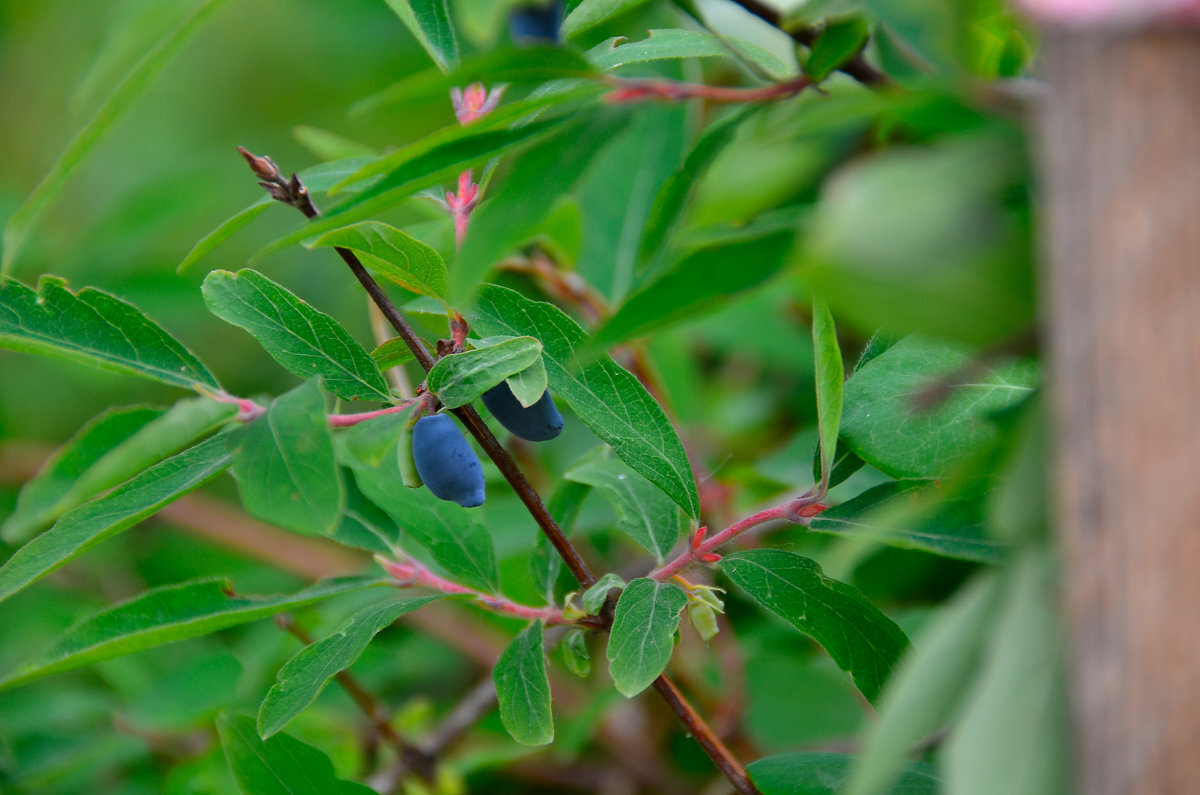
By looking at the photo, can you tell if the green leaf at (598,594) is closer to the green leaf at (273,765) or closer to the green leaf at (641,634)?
the green leaf at (641,634)

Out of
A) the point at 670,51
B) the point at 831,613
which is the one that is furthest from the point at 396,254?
the point at 831,613

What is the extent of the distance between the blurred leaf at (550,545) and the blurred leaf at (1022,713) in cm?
34

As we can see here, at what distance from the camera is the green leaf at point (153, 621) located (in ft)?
1.59

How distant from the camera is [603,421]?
1.68 feet

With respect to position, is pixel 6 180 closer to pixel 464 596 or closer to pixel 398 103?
pixel 464 596

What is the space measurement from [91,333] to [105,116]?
0.12 metres

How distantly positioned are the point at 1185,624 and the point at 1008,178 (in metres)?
0.13

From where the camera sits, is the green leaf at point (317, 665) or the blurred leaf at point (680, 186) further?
the green leaf at point (317, 665)

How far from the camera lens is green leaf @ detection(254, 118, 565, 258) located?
38 cm

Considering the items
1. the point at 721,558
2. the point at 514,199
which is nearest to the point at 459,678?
the point at 721,558

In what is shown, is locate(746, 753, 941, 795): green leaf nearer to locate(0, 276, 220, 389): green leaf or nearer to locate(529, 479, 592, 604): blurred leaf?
locate(529, 479, 592, 604): blurred leaf

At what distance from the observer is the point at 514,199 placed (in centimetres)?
37

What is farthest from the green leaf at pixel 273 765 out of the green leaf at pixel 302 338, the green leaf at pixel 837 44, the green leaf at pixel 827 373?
the green leaf at pixel 837 44

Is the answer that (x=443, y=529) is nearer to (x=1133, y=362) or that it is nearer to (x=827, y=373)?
(x=827, y=373)
